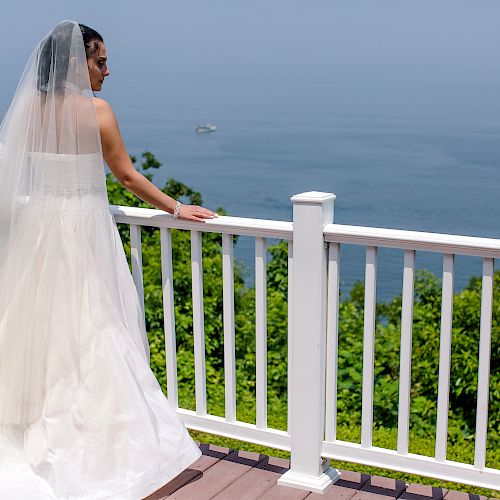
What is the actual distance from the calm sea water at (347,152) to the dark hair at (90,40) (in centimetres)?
2500

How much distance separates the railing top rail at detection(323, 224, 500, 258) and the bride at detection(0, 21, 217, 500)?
761 mm

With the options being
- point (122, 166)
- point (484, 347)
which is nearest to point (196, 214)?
point (122, 166)

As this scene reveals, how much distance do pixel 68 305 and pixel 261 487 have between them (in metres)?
1.04

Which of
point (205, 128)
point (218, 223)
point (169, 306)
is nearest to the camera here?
point (218, 223)

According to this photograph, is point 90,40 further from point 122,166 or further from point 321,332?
point 321,332

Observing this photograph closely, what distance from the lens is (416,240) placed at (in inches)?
119

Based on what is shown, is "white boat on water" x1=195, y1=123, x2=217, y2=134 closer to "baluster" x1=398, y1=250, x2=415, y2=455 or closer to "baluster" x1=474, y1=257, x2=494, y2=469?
"baluster" x1=398, y1=250, x2=415, y2=455

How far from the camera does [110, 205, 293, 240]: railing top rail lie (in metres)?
3.31

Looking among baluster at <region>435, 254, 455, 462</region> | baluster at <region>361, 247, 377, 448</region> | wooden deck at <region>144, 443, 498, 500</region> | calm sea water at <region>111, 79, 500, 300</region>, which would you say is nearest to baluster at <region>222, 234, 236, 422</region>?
wooden deck at <region>144, 443, 498, 500</region>

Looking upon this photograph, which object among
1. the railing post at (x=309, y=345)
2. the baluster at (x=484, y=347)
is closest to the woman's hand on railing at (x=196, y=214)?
the railing post at (x=309, y=345)

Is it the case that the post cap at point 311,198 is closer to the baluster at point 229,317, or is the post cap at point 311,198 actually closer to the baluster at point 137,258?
the baluster at point 229,317

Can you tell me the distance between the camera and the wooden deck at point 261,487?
3.34 metres

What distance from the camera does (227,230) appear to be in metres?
3.40

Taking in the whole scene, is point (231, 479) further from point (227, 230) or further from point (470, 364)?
point (470, 364)
